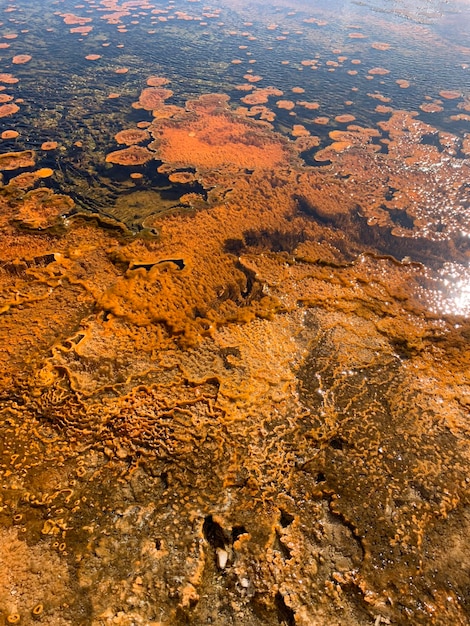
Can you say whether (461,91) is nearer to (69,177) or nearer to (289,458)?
(69,177)

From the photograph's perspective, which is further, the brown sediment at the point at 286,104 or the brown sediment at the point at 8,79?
the brown sediment at the point at 8,79

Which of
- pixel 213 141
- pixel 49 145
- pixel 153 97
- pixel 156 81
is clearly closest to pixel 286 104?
pixel 213 141

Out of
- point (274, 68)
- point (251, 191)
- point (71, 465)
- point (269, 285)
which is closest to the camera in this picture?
point (71, 465)

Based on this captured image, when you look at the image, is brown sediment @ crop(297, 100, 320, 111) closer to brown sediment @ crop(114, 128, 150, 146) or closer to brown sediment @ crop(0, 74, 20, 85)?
brown sediment @ crop(114, 128, 150, 146)

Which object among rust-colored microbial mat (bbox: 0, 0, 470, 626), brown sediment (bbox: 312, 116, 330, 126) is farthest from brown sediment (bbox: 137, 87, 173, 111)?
brown sediment (bbox: 312, 116, 330, 126)

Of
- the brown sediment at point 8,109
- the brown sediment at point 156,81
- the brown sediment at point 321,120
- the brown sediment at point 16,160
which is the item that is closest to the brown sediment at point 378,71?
the brown sediment at point 321,120

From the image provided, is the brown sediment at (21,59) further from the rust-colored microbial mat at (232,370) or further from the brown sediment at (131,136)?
the brown sediment at (131,136)

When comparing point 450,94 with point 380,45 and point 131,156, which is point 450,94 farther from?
point 131,156

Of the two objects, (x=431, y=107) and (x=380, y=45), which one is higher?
(x=380, y=45)

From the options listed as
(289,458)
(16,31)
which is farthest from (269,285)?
(16,31)
